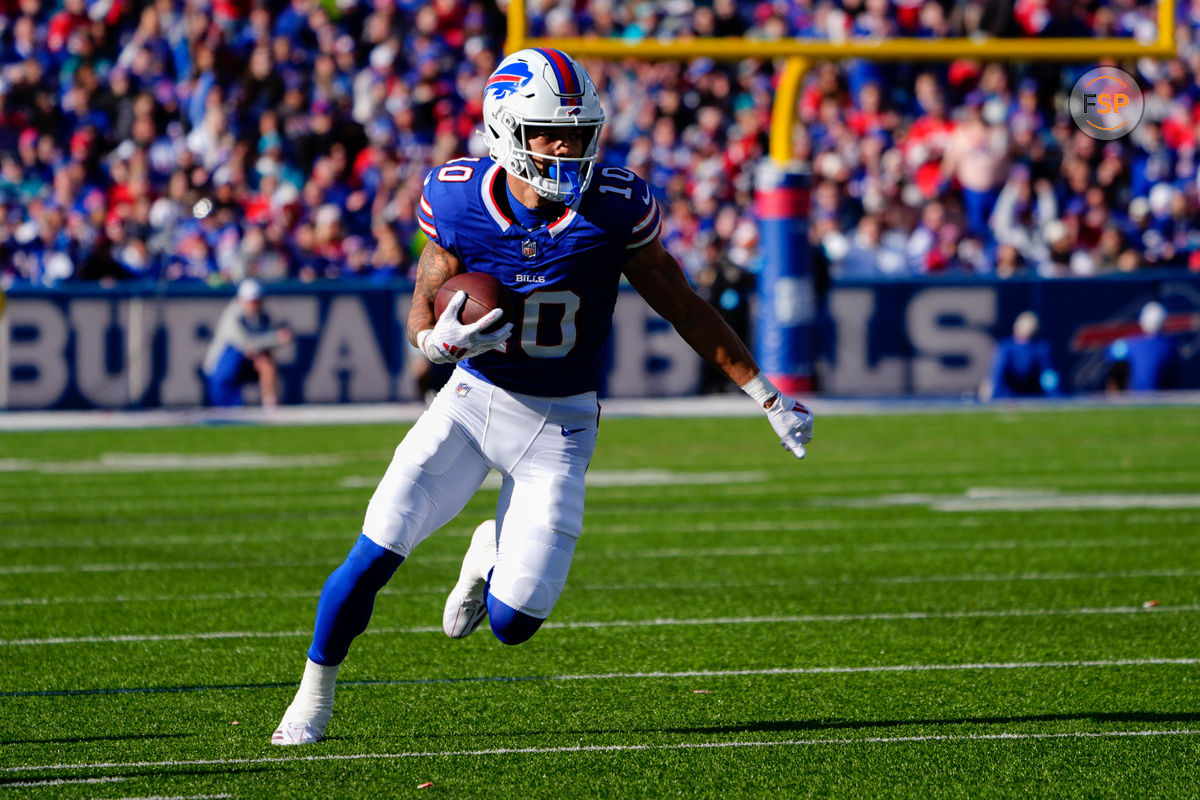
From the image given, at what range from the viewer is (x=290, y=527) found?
8.74m

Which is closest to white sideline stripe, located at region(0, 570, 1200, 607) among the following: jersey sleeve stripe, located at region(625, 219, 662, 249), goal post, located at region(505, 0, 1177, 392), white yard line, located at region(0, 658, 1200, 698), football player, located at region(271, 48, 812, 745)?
white yard line, located at region(0, 658, 1200, 698)

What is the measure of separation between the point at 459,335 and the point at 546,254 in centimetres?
45

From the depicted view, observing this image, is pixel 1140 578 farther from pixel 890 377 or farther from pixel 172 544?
pixel 890 377

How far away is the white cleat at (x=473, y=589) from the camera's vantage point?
4.85 meters

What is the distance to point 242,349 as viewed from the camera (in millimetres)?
14844

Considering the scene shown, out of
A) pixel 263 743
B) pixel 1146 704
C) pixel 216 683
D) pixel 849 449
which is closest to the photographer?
pixel 263 743

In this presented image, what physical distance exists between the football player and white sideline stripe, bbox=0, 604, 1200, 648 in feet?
5.02

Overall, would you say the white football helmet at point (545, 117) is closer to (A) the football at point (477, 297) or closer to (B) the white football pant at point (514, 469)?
(A) the football at point (477, 297)

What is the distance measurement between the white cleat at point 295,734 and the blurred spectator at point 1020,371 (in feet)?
40.6

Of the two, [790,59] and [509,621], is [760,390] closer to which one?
[509,621]

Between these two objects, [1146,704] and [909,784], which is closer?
[909,784]

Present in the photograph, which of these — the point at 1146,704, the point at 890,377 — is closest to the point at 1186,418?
the point at 890,377

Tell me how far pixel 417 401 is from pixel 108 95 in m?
4.22

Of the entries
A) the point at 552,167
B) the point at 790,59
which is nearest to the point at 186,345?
the point at 790,59
